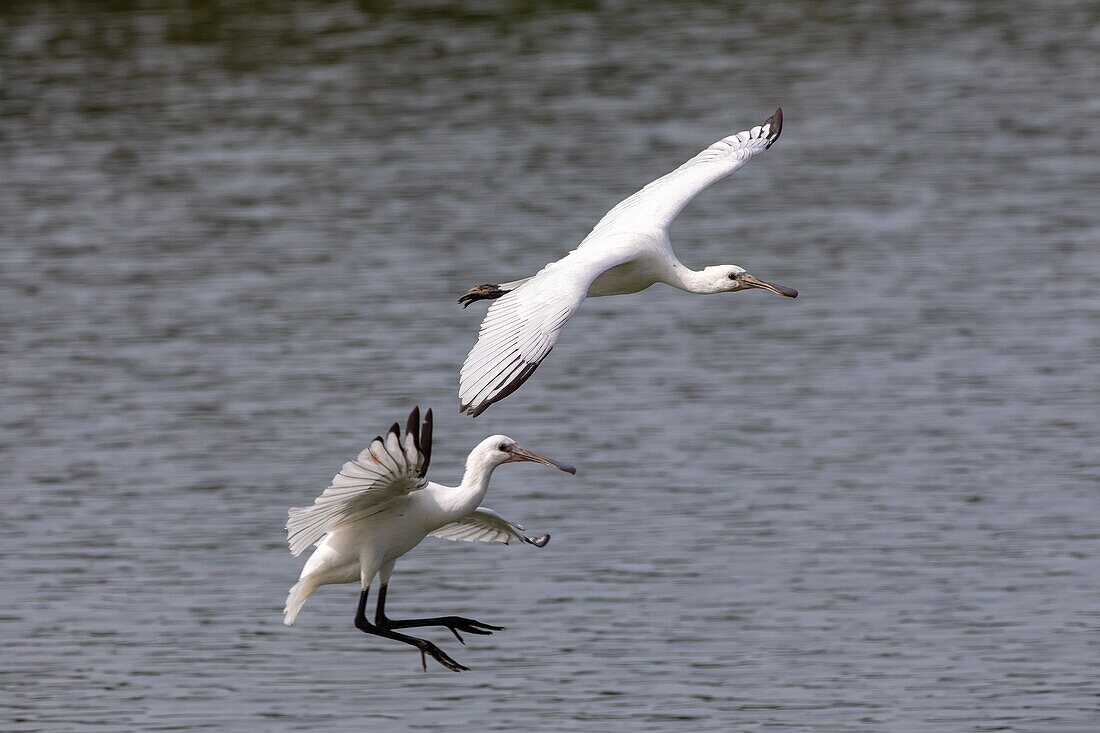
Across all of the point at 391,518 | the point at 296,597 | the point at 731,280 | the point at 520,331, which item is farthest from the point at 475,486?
the point at 731,280

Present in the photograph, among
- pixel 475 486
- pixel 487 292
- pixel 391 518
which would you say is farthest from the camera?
pixel 487 292

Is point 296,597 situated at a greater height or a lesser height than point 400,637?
greater

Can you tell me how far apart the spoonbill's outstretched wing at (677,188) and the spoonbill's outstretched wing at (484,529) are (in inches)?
69.5

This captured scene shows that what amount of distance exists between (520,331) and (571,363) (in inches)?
570

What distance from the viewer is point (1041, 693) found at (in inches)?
705

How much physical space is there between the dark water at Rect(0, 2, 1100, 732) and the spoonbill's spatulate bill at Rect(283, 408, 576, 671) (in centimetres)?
378

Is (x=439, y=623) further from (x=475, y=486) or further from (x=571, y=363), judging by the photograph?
(x=571, y=363)

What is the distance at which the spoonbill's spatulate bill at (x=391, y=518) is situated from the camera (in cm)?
1243

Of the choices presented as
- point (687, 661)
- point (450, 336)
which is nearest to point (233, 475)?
point (450, 336)

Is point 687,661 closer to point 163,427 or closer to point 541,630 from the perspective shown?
point 541,630

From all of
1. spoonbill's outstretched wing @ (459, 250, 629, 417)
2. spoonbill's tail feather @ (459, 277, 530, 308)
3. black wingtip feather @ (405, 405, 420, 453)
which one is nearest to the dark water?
spoonbill's tail feather @ (459, 277, 530, 308)

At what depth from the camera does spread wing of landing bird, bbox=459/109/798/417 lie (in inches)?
462

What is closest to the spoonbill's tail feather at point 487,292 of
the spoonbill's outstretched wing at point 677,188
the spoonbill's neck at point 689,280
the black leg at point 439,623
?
the spoonbill's outstretched wing at point 677,188

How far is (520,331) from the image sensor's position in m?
12.1
